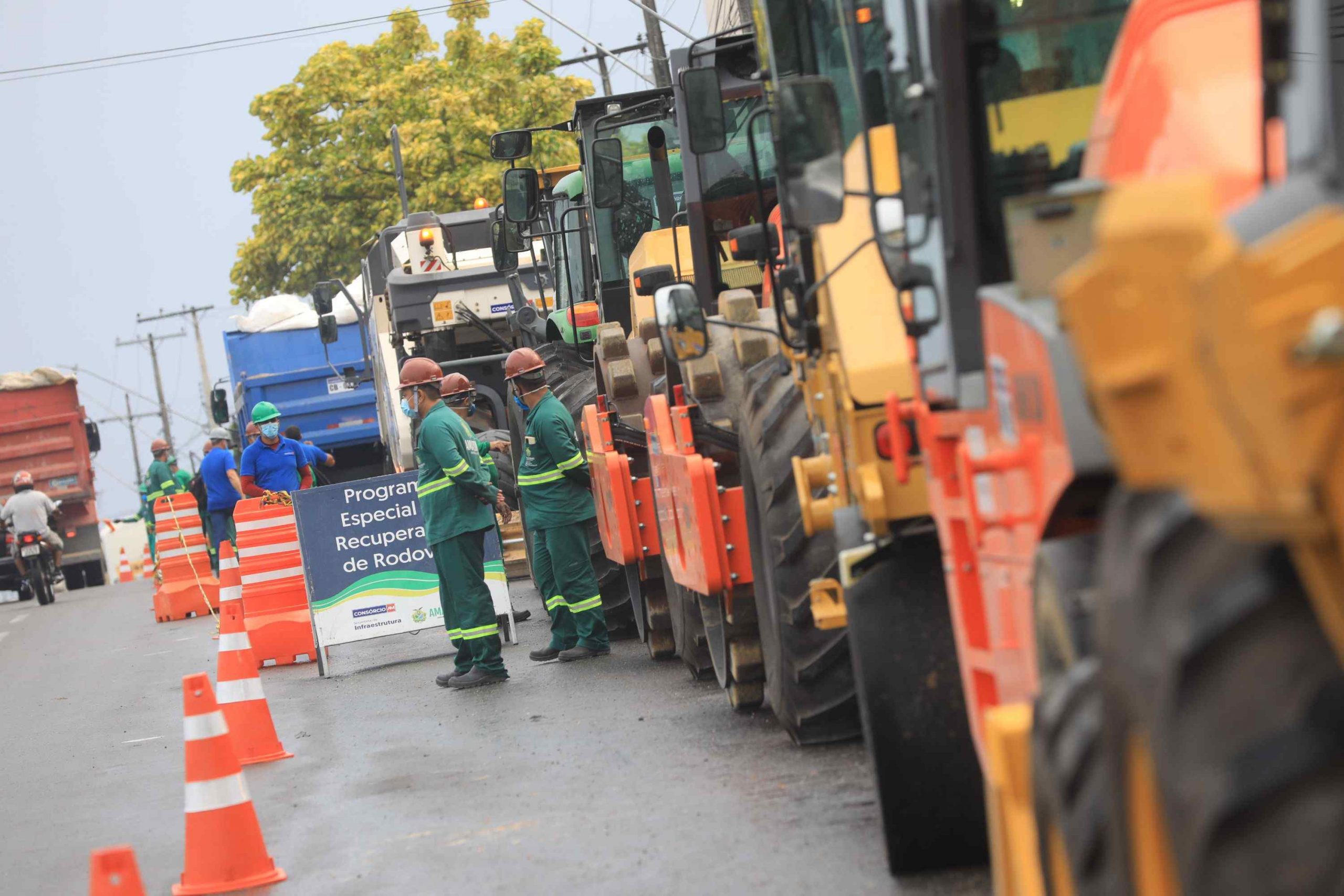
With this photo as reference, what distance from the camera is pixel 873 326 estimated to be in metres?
5.36

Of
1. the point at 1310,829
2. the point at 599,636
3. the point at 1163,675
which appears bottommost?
the point at 599,636

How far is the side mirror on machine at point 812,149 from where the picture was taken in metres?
4.39

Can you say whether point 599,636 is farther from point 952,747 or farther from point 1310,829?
point 1310,829

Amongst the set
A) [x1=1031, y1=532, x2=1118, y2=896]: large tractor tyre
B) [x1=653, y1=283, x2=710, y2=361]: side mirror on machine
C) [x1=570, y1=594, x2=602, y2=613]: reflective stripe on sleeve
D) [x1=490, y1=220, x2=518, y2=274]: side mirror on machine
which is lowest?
[x1=570, y1=594, x2=602, y2=613]: reflective stripe on sleeve

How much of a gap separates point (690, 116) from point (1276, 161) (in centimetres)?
458

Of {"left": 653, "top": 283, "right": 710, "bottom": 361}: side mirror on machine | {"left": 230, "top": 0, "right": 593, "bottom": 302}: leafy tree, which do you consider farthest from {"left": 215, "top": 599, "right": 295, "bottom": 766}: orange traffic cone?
{"left": 230, "top": 0, "right": 593, "bottom": 302}: leafy tree

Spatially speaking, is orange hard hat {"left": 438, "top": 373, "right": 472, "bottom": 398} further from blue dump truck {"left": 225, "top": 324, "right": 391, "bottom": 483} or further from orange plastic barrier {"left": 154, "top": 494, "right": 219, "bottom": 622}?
blue dump truck {"left": 225, "top": 324, "right": 391, "bottom": 483}

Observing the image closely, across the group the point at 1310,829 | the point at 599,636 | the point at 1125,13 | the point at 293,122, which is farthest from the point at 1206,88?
the point at 293,122

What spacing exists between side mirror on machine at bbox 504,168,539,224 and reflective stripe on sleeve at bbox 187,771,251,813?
6545 mm

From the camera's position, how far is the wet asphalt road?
5.84 meters

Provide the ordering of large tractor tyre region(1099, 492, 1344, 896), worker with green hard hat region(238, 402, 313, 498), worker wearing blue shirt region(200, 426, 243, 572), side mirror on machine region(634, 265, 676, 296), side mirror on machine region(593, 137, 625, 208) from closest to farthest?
1. large tractor tyre region(1099, 492, 1344, 896)
2. side mirror on machine region(634, 265, 676, 296)
3. side mirror on machine region(593, 137, 625, 208)
4. worker with green hard hat region(238, 402, 313, 498)
5. worker wearing blue shirt region(200, 426, 243, 572)

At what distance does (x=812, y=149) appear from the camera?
445cm

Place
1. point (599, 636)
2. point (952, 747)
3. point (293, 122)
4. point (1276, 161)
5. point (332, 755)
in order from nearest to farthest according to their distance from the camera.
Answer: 1. point (1276, 161)
2. point (952, 747)
3. point (332, 755)
4. point (599, 636)
5. point (293, 122)

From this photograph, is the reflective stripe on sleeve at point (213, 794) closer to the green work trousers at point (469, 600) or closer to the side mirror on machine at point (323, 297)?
the green work trousers at point (469, 600)
